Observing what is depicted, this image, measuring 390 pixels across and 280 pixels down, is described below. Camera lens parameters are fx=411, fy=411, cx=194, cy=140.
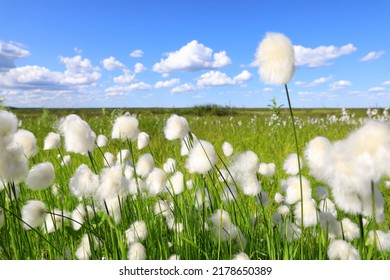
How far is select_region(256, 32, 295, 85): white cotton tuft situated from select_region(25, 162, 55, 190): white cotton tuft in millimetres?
1344

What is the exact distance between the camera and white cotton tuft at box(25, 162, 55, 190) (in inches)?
88.7

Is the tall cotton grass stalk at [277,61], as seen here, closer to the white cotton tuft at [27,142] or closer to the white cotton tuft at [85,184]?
the white cotton tuft at [85,184]

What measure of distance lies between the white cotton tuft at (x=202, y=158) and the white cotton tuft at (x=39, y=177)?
0.82m

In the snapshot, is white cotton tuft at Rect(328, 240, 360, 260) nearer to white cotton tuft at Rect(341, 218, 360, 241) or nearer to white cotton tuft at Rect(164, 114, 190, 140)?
white cotton tuft at Rect(341, 218, 360, 241)

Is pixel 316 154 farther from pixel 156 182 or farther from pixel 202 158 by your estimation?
pixel 156 182

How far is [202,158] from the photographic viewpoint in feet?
7.12

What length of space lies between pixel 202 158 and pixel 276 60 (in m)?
0.74

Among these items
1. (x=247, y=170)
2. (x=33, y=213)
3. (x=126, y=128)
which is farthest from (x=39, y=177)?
(x=247, y=170)

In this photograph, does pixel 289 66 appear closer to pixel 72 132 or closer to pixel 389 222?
pixel 72 132

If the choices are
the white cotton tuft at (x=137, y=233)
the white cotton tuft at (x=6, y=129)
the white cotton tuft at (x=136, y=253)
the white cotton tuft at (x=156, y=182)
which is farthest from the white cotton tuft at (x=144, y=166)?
the white cotton tuft at (x=6, y=129)

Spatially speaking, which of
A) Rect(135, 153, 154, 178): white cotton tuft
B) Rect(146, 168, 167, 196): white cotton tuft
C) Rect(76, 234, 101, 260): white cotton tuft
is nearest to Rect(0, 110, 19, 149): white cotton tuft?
Rect(76, 234, 101, 260): white cotton tuft
